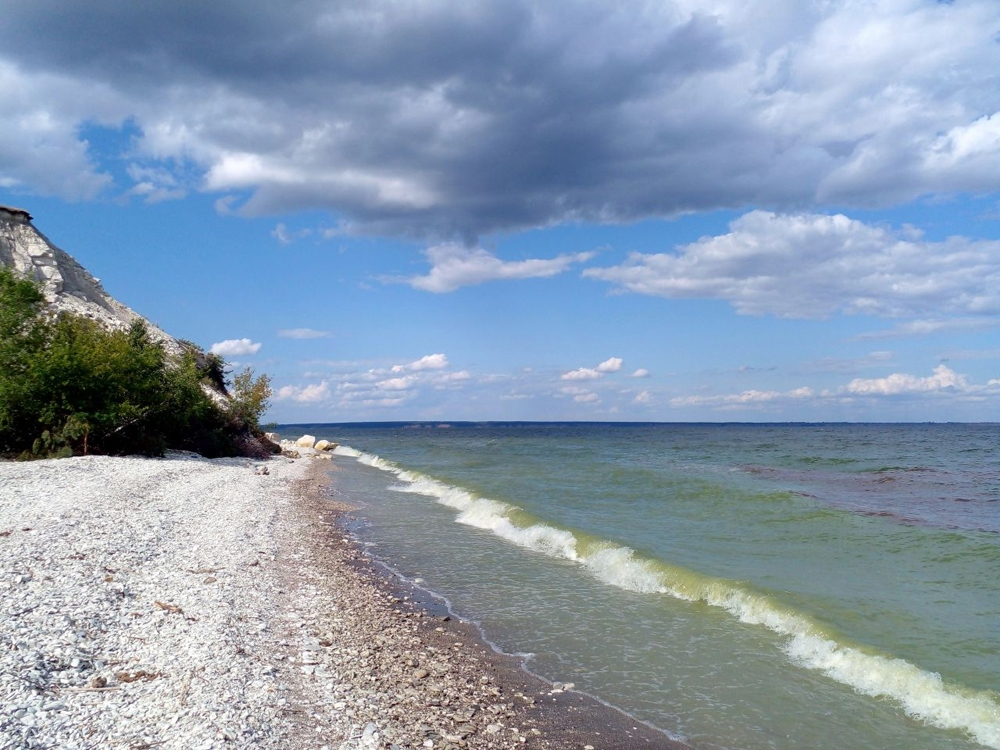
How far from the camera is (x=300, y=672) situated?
740cm

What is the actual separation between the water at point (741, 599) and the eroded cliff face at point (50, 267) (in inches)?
Result: 902

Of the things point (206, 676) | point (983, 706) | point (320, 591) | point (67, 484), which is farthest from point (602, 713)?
point (67, 484)

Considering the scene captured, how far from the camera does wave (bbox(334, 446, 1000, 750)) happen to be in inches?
316

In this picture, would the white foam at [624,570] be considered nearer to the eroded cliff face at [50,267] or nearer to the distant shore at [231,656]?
the distant shore at [231,656]

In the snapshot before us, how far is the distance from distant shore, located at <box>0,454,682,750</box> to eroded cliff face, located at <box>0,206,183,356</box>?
27476mm

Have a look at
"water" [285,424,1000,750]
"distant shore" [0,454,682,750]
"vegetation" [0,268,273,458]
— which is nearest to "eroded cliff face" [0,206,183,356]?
"vegetation" [0,268,273,458]

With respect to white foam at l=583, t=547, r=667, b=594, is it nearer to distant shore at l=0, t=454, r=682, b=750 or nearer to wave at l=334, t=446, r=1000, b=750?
wave at l=334, t=446, r=1000, b=750

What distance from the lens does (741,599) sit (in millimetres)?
11953

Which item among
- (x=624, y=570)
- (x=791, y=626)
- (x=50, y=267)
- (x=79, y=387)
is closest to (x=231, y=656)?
(x=791, y=626)

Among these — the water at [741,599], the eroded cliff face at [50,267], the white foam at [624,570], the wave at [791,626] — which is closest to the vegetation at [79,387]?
the eroded cliff face at [50,267]

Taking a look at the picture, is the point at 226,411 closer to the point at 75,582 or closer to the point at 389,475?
the point at 389,475

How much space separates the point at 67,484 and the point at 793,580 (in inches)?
734

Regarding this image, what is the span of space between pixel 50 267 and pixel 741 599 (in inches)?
1652

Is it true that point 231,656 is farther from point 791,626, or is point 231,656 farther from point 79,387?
point 79,387
